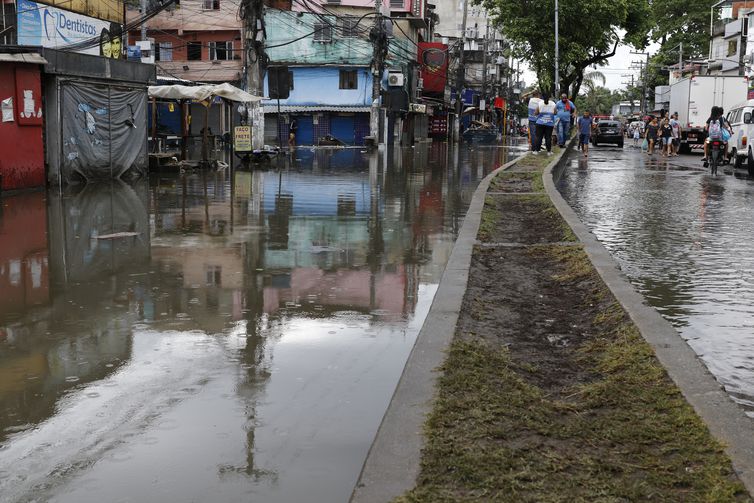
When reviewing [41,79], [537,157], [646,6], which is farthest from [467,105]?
[41,79]

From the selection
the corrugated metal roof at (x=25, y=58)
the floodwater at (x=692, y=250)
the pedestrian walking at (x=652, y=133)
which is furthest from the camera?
the pedestrian walking at (x=652, y=133)

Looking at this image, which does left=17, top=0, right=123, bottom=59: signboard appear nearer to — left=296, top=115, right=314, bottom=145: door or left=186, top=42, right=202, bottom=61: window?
left=186, top=42, right=202, bottom=61: window

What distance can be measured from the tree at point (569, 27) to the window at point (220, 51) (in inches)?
626

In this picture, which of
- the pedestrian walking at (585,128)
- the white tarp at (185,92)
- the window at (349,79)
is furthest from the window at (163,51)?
the white tarp at (185,92)

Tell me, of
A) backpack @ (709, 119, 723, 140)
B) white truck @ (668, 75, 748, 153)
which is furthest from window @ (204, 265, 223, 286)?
white truck @ (668, 75, 748, 153)

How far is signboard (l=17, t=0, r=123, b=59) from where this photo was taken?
31.9 m

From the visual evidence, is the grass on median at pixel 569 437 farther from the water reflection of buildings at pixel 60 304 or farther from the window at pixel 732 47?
the window at pixel 732 47

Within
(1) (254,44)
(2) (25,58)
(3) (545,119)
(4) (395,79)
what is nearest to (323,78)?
(4) (395,79)

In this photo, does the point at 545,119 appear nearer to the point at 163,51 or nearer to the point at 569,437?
the point at 569,437

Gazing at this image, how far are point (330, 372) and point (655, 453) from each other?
1990mm

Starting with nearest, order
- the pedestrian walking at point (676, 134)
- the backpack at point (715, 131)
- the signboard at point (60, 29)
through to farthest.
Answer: the backpack at point (715, 131), the signboard at point (60, 29), the pedestrian walking at point (676, 134)

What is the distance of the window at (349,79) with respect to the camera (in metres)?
52.3

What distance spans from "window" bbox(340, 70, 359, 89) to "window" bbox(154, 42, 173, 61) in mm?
10363

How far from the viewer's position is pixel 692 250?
917 centimetres
